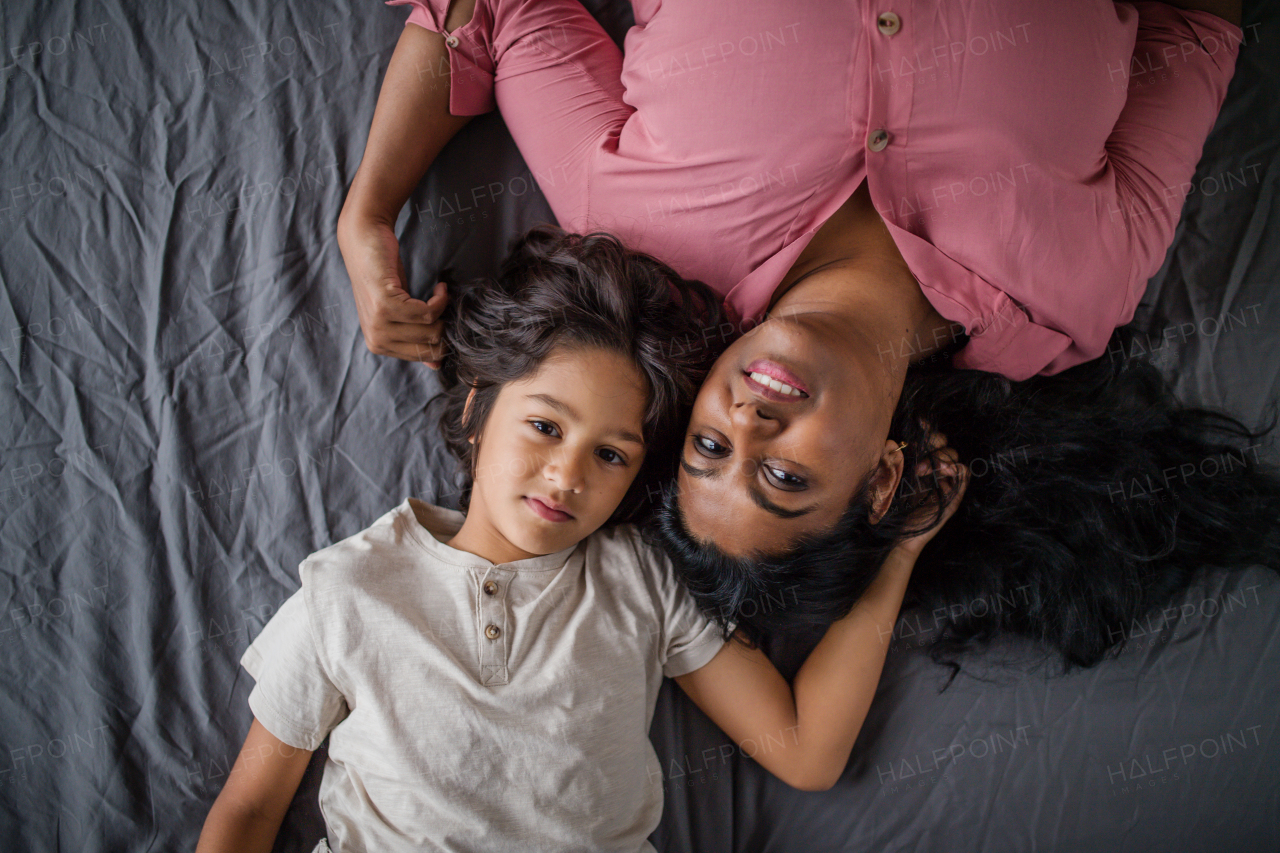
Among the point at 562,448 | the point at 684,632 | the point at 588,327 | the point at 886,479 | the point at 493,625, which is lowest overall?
the point at 684,632

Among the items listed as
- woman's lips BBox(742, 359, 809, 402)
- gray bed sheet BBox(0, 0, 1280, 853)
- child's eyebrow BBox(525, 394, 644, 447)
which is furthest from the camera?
gray bed sheet BBox(0, 0, 1280, 853)

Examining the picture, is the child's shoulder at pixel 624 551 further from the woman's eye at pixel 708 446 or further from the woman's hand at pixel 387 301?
the woman's hand at pixel 387 301

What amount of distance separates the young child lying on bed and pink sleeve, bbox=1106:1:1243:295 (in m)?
0.78

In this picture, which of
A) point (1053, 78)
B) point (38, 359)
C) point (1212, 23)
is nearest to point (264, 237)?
point (38, 359)

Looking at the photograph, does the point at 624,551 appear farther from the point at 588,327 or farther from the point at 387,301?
the point at 387,301

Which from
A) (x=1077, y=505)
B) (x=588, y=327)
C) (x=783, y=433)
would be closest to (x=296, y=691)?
(x=588, y=327)

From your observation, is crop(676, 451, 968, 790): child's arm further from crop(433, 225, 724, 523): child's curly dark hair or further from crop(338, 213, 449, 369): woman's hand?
crop(338, 213, 449, 369): woman's hand

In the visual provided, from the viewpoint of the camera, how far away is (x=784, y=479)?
112 cm

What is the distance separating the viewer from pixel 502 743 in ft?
3.82

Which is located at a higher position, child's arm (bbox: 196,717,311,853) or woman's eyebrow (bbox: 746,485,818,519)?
woman's eyebrow (bbox: 746,485,818,519)

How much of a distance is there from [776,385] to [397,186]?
2.71 feet

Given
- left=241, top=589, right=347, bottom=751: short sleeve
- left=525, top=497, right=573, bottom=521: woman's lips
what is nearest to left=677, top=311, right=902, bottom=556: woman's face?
left=525, top=497, right=573, bottom=521: woman's lips

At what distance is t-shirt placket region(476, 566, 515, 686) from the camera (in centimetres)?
118

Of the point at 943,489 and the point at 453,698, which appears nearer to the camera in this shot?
the point at 453,698
